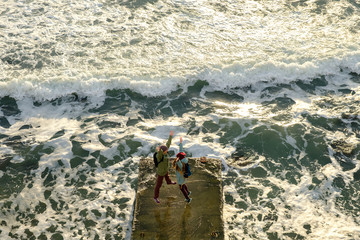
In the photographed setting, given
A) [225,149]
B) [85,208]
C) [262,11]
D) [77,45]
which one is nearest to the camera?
[85,208]

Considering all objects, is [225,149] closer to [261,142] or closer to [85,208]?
[261,142]

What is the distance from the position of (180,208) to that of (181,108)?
18.3 feet

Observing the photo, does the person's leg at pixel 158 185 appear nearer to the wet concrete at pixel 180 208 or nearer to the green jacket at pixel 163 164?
the green jacket at pixel 163 164

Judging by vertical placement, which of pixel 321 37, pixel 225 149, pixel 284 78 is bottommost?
pixel 225 149

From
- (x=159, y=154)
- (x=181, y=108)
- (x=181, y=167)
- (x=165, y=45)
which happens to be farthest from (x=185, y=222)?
(x=165, y=45)

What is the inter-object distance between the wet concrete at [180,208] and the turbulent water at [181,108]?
0.95 m

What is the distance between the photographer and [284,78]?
53.8 feet

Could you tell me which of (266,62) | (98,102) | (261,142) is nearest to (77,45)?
(98,102)

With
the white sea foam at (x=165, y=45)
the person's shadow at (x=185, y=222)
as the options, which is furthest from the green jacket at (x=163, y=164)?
the white sea foam at (x=165, y=45)

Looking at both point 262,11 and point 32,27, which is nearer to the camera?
point 32,27

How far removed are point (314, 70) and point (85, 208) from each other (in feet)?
37.5

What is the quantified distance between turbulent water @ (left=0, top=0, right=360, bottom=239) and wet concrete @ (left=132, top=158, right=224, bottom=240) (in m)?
0.95

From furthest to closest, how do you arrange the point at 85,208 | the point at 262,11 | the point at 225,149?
the point at 262,11
the point at 225,149
the point at 85,208

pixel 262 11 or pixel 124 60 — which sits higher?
pixel 262 11
